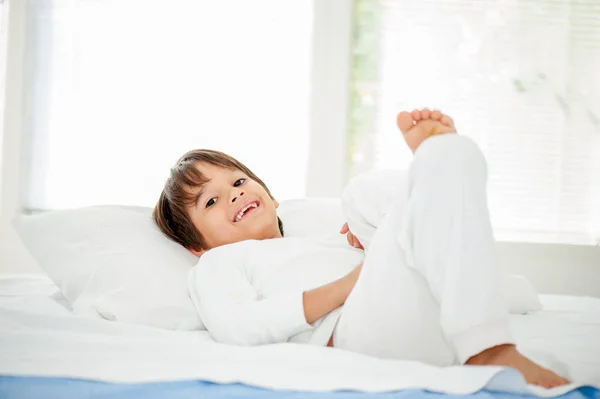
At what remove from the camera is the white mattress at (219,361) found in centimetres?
93

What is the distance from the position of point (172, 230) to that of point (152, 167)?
1173 mm

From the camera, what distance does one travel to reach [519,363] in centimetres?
96

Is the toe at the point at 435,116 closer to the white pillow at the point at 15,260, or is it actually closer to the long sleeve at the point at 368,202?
the long sleeve at the point at 368,202

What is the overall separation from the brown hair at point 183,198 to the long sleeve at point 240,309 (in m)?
0.28

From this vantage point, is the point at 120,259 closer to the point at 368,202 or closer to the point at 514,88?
the point at 368,202

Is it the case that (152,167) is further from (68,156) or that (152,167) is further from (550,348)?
(550,348)

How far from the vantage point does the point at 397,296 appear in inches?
41.5

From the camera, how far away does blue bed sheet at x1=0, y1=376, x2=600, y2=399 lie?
35.3 inches

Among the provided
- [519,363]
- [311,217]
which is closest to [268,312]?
[519,363]

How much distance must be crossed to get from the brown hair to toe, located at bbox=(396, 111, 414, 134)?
57cm

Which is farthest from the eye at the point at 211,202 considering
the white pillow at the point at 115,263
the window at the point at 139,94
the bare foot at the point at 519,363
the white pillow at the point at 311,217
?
the window at the point at 139,94

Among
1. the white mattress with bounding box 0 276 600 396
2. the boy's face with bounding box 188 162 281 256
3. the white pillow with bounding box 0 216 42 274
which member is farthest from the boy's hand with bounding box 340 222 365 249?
the white pillow with bounding box 0 216 42 274

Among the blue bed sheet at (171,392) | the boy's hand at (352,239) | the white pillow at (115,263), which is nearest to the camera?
the blue bed sheet at (171,392)

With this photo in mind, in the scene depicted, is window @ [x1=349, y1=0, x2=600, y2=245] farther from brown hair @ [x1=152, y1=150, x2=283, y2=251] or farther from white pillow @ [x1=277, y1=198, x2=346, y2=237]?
brown hair @ [x1=152, y1=150, x2=283, y2=251]
